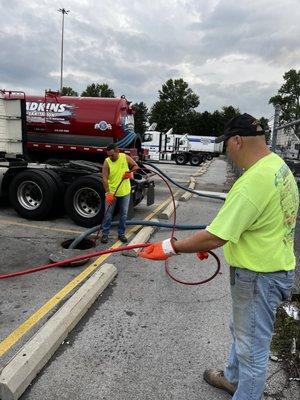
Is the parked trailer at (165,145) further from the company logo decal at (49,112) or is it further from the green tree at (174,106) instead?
the green tree at (174,106)

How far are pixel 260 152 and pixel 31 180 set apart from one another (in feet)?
23.6

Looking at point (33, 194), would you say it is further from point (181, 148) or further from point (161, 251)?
point (181, 148)

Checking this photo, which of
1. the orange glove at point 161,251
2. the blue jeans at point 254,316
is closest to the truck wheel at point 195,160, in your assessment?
the orange glove at point 161,251

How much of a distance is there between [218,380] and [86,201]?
237 inches

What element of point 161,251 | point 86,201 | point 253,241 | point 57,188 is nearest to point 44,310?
point 161,251

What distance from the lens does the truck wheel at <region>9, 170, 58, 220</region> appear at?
8.83 metres

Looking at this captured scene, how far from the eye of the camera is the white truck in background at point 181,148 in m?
34.3

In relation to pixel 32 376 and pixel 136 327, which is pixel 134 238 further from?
pixel 32 376

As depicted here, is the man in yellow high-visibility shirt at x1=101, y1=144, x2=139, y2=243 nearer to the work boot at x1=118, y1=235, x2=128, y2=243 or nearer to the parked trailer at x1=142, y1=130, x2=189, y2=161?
the work boot at x1=118, y1=235, x2=128, y2=243

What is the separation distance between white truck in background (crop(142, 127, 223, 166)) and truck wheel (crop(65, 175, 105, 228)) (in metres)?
24.8

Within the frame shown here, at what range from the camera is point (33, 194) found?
9195 millimetres

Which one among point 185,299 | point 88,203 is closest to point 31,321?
point 185,299

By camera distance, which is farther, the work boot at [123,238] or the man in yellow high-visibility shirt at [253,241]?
the work boot at [123,238]

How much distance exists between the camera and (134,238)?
24.8 feet
